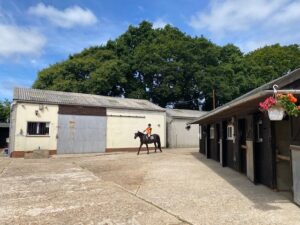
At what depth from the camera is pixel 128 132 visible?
67.2ft

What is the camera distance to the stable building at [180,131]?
23500 mm

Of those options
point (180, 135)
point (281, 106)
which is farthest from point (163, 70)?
point (281, 106)

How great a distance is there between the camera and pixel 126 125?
66.9ft

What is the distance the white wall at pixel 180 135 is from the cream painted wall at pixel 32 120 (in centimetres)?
970

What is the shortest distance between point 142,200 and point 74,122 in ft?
43.1

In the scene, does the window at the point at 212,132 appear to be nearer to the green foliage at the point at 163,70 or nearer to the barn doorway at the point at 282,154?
the barn doorway at the point at 282,154

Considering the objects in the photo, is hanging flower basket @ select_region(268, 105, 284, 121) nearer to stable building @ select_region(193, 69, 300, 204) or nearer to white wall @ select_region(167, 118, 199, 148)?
stable building @ select_region(193, 69, 300, 204)

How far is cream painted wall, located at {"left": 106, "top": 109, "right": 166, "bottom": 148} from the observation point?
1973 cm

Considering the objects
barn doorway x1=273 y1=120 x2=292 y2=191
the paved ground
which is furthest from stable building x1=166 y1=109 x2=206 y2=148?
barn doorway x1=273 y1=120 x2=292 y2=191

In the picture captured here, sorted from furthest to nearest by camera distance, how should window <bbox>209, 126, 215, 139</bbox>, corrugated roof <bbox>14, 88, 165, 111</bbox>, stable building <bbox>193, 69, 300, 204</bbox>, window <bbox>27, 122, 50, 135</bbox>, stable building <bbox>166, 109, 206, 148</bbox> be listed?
stable building <bbox>166, 109, 206, 148</bbox>, corrugated roof <bbox>14, 88, 165, 111</bbox>, window <bbox>27, 122, 50, 135</bbox>, window <bbox>209, 126, 215, 139</bbox>, stable building <bbox>193, 69, 300, 204</bbox>

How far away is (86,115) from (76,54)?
18.3 m

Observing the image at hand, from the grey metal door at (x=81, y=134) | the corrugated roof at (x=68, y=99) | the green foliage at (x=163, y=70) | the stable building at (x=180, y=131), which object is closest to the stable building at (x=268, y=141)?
the grey metal door at (x=81, y=134)

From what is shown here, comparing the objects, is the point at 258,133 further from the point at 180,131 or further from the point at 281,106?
the point at 180,131

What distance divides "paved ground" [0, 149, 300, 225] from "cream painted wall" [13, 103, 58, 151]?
24.7 feet
